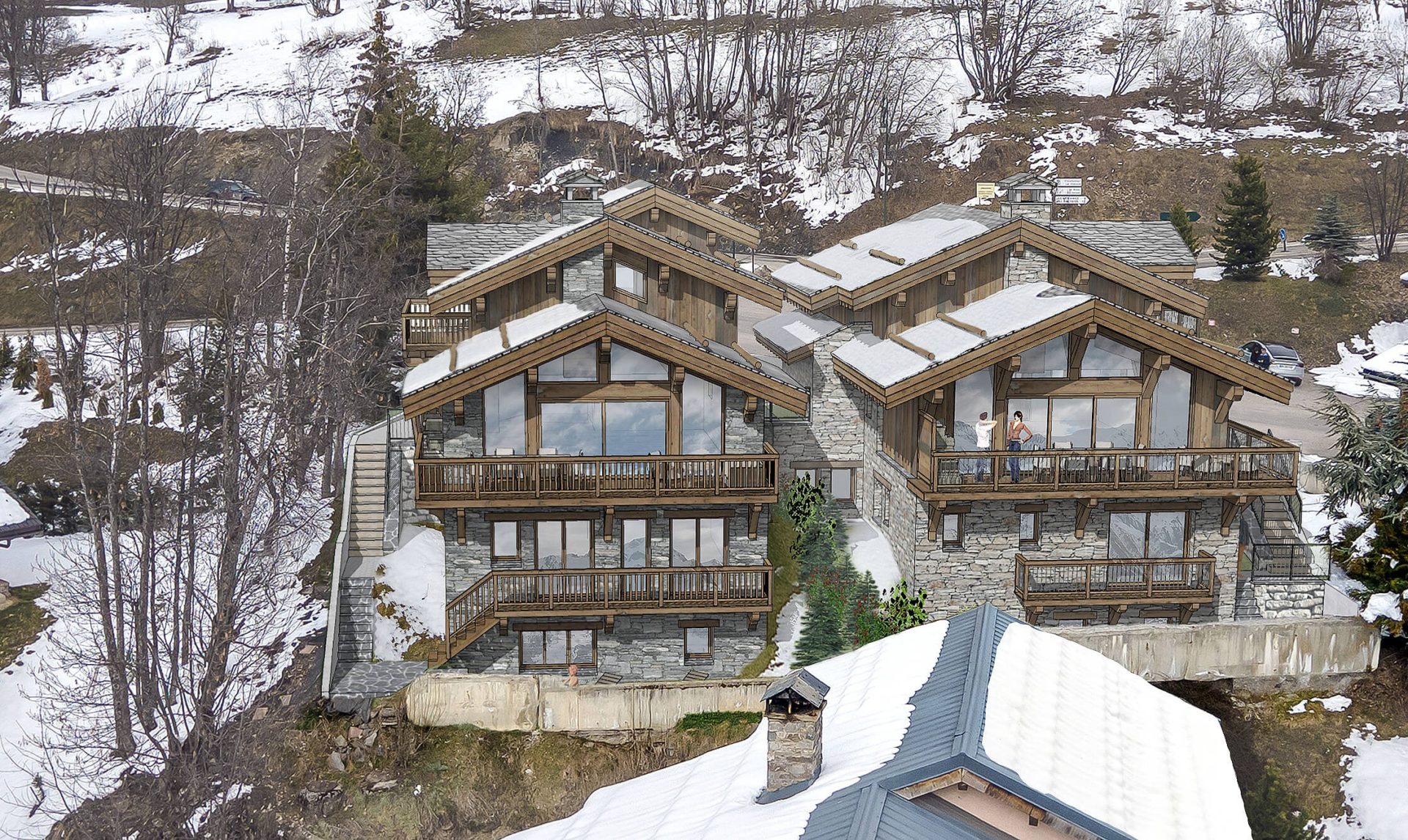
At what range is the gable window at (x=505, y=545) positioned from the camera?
30.6 metres

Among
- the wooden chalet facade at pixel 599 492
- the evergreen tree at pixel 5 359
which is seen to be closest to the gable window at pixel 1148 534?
the wooden chalet facade at pixel 599 492

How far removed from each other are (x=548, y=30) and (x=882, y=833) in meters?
95.1

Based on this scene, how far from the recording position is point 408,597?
33812mm

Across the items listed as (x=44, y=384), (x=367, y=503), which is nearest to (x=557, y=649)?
(x=367, y=503)

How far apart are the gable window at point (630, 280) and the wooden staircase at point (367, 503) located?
29.9ft

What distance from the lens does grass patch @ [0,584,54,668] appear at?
38.9 meters

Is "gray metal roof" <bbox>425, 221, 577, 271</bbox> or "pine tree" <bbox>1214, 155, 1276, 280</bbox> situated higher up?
"gray metal roof" <bbox>425, 221, 577, 271</bbox>

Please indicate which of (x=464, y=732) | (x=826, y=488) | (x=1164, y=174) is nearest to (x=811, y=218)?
(x=1164, y=174)

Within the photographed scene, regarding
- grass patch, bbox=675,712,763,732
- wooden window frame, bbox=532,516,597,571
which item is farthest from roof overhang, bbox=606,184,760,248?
grass patch, bbox=675,712,763,732

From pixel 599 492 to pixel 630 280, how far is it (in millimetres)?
6908

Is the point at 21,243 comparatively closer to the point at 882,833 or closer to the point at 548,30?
the point at 548,30

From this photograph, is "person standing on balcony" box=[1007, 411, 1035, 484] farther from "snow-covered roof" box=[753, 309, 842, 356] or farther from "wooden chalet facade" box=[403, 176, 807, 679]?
"snow-covered roof" box=[753, 309, 842, 356]

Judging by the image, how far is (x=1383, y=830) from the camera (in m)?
27.4

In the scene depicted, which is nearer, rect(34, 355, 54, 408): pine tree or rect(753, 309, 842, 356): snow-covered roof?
rect(753, 309, 842, 356): snow-covered roof
